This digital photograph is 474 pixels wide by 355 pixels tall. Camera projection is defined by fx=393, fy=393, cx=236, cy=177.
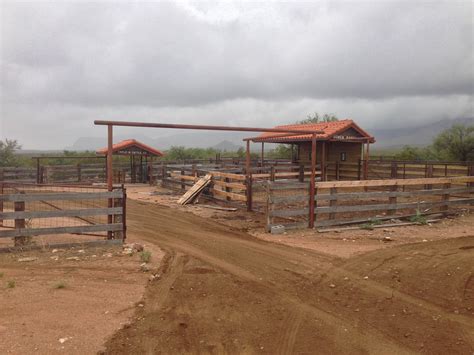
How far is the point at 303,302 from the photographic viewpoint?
5.46 meters

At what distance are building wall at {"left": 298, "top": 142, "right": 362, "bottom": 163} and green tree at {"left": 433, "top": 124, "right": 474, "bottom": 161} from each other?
1752cm

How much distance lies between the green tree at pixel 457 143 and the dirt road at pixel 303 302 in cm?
3112

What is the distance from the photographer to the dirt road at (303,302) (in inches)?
170

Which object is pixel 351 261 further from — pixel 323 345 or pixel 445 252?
pixel 323 345

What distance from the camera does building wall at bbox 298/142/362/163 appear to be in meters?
23.3

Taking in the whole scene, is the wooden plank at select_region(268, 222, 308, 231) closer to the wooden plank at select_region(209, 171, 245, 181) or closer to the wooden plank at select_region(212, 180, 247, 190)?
the wooden plank at select_region(212, 180, 247, 190)

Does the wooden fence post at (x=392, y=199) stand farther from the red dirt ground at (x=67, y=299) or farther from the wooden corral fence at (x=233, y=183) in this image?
the red dirt ground at (x=67, y=299)

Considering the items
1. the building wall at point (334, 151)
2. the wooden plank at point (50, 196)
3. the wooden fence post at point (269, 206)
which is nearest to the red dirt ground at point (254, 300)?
the wooden plank at point (50, 196)

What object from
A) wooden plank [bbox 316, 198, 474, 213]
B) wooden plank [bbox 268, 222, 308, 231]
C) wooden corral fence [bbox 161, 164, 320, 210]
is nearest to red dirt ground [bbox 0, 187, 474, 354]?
wooden plank [bbox 268, 222, 308, 231]

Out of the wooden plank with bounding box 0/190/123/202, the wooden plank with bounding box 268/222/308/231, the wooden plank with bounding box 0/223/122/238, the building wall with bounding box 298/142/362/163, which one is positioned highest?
the building wall with bounding box 298/142/362/163

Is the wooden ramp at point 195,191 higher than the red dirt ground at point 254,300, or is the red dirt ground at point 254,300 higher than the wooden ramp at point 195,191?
the wooden ramp at point 195,191

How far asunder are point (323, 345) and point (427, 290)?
8.25ft

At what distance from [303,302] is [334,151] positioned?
789 inches

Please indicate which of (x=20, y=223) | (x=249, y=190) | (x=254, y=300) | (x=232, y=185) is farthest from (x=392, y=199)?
(x=20, y=223)
